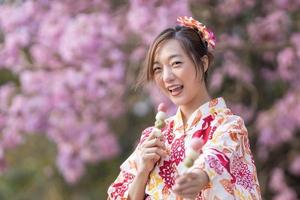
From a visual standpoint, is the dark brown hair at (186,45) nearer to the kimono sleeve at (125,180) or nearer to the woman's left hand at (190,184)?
the kimono sleeve at (125,180)

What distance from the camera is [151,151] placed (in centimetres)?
215

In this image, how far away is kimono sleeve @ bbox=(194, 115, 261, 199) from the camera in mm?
2029

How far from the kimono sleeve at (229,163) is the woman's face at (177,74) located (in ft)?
0.38

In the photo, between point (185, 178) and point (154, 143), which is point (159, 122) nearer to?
point (154, 143)

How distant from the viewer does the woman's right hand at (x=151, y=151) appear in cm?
215

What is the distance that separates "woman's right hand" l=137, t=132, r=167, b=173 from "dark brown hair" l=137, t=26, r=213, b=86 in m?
0.18

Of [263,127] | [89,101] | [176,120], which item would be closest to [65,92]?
[89,101]

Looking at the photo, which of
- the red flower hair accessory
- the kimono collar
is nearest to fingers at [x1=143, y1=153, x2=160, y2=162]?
the kimono collar

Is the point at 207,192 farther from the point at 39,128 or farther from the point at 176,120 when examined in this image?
the point at 39,128

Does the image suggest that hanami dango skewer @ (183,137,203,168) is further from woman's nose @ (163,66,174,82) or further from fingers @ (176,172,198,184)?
woman's nose @ (163,66,174,82)

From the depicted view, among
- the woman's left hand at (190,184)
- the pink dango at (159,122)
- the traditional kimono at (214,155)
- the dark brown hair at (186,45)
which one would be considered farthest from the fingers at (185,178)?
the dark brown hair at (186,45)

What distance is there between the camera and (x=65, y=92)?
5105mm

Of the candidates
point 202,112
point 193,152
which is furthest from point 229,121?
point 193,152

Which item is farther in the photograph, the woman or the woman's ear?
the woman's ear
